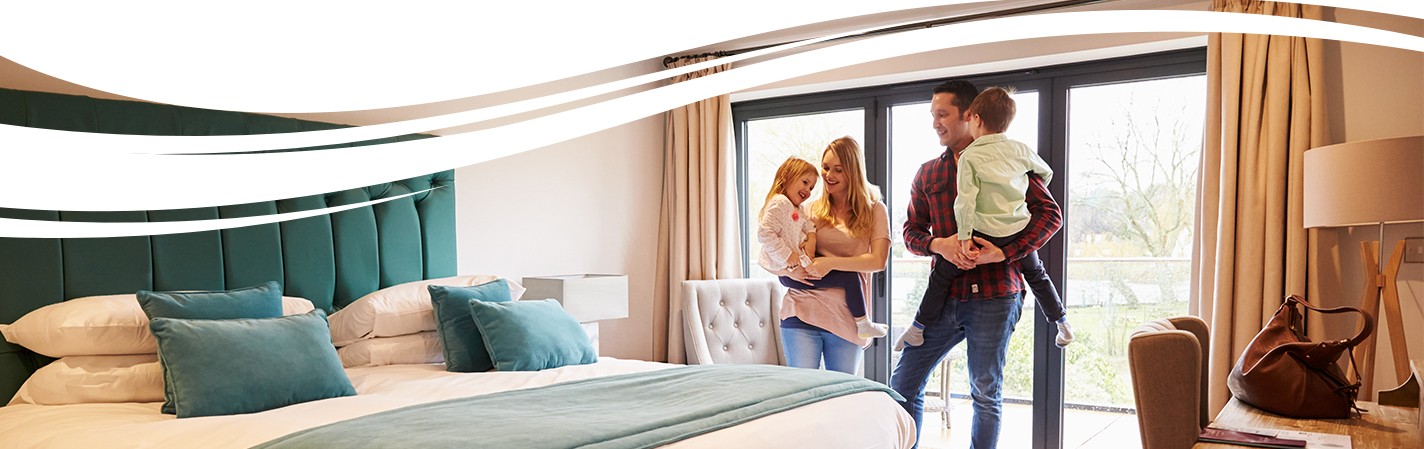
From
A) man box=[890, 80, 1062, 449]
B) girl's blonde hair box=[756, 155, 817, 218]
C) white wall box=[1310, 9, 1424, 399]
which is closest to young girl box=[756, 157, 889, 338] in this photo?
girl's blonde hair box=[756, 155, 817, 218]

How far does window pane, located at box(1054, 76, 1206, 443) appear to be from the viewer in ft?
13.8

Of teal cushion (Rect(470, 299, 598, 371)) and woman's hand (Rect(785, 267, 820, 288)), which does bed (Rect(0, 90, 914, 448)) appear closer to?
teal cushion (Rect(470, 299, 598, 371))

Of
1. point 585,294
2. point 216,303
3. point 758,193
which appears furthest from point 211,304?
point 758,193

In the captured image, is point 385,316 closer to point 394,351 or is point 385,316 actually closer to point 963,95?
point 394,351

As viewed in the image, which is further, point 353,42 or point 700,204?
point 700,204

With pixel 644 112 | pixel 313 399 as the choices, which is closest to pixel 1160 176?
pixel 644 112

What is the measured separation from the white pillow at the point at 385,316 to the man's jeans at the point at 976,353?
1735 millimetres

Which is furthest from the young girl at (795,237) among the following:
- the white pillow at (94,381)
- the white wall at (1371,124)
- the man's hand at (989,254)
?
the white pillow at (94,381)

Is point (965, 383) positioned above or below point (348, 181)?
below

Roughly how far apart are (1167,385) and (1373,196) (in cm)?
126

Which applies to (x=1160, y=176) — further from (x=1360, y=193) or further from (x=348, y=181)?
(x=348, y=181)

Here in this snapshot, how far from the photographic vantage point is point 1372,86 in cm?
347

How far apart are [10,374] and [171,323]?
0.58 m

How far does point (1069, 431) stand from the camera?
4406 millimetres
